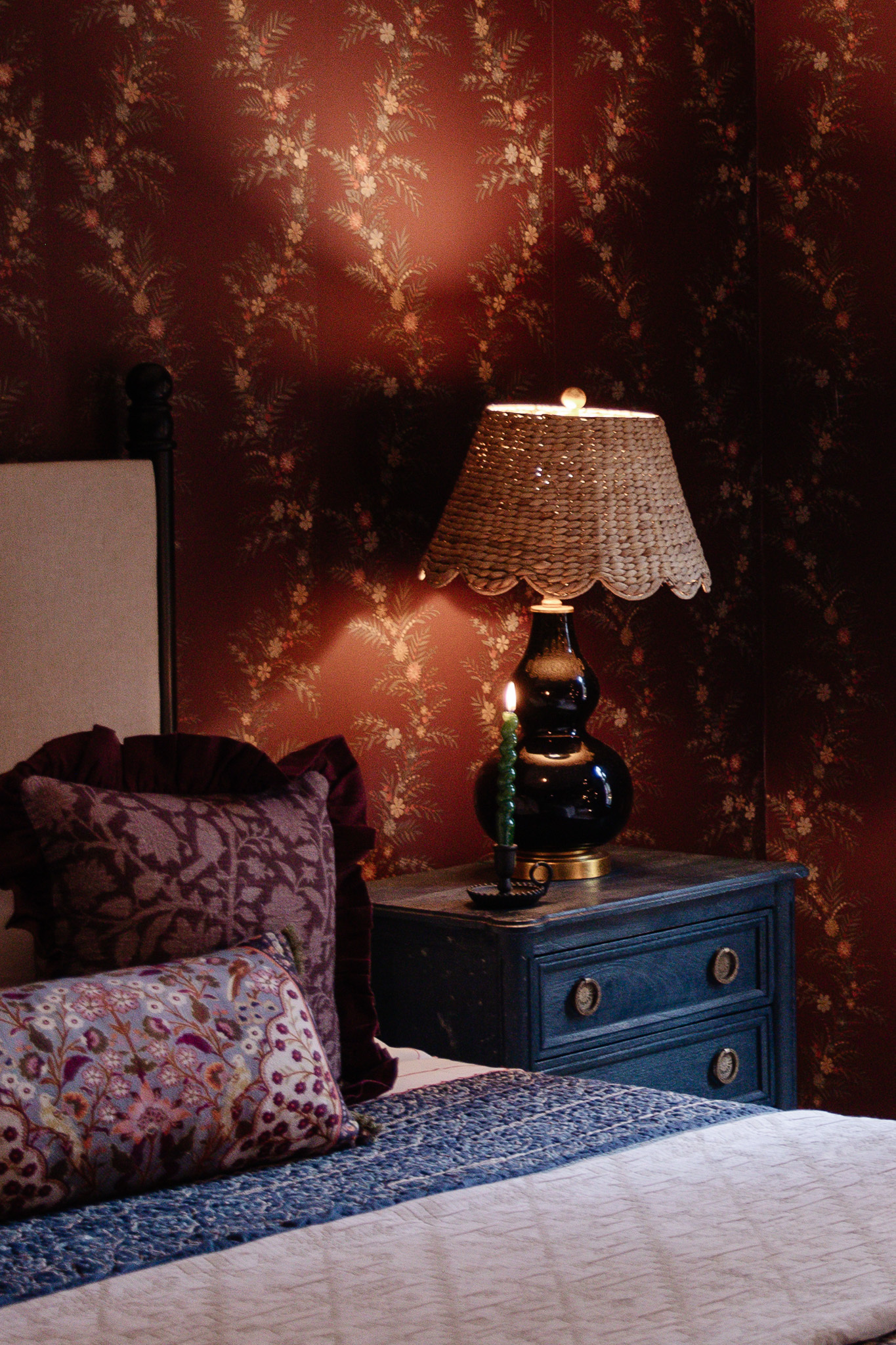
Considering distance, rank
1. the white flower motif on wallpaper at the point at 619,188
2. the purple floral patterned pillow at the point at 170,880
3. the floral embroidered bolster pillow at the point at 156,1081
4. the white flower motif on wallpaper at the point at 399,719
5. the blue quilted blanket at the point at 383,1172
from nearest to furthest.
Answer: the blue quilted blanket at the point at 383,1172, the floral embroidered bolster pillow at the point at 156,1081, the purple floral patterned pillow at the point at 170,880, the white flower motif on wallpaper at the point at 399,719, the white flower motif on wallpaper at the point at 619,188

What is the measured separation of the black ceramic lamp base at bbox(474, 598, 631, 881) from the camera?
8.42 feet

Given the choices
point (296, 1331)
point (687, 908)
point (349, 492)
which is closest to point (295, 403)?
point (349, 492)

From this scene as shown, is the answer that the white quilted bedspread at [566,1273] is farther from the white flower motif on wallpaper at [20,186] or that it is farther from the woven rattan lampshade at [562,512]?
the white flower motif on wallpaper at [20,186]

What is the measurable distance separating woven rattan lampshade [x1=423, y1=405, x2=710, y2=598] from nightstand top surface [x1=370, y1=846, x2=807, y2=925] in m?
0.45

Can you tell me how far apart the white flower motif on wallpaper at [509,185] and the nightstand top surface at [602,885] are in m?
0.85

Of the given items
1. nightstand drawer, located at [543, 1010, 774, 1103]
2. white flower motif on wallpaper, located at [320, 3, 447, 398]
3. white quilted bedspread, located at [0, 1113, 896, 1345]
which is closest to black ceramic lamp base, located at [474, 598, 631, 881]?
nightstand drawer, located at [543, 1010, 774, 1103]

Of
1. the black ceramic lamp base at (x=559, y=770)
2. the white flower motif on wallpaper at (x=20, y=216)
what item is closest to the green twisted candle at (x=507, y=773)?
the black ceramic lamp base at (x=559, y=770)

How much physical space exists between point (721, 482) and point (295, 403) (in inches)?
41.8

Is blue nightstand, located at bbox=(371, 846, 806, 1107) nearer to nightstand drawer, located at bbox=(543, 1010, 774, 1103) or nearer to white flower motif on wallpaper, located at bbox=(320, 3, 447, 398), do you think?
nightstand drawer, located at bbox=(543, 1010, 774, 1103)

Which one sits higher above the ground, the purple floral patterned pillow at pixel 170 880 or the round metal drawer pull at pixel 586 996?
the purple floral patterned pillow at pixel 170 880

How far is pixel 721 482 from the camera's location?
3299mm

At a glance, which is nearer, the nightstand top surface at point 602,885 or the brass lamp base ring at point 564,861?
the nightstand top surface at point 602,885

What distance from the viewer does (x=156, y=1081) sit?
156 cm

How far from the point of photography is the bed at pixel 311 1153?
1244 mm
